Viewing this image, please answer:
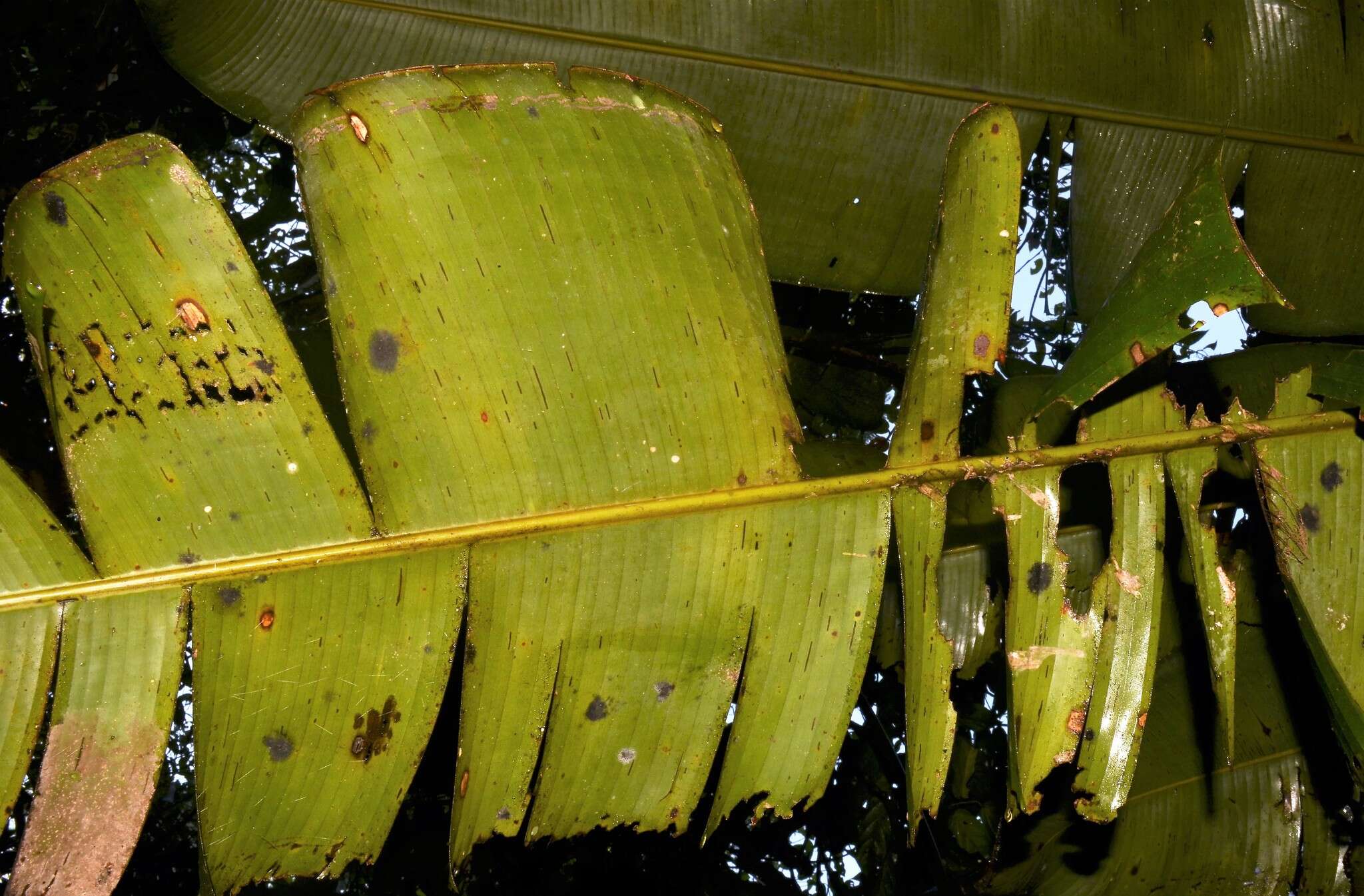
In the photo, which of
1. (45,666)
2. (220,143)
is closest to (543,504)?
(45,666)

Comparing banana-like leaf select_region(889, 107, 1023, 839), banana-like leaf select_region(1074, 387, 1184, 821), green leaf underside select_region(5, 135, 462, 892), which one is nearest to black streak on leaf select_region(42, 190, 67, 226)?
green leaf underside select_region(5, 135, 462, 892)

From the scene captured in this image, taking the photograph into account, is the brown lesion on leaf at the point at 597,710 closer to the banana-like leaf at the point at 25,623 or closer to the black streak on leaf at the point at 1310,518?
the banana-like leaf at the point at 25,623

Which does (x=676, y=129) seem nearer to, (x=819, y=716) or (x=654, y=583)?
(x=654, y=583)

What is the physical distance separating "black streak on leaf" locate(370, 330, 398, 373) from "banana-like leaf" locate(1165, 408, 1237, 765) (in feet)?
2.38

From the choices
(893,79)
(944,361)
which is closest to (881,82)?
(893,79)

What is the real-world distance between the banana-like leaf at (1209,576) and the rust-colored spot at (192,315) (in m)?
0.87

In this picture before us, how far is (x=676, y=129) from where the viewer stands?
820 mm

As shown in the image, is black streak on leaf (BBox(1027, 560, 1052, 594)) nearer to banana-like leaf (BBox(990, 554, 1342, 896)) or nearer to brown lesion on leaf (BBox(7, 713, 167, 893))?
banana-like leaf (BBox(990, 554, 1342, 896))

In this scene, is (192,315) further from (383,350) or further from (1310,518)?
(1310,518)

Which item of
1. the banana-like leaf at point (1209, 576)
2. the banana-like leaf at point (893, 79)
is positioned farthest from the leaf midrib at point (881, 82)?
the banana-like leaf at point (1209, 576)

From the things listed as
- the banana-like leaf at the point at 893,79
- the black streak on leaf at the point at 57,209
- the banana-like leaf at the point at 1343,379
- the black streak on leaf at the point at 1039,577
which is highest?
the banana-like leaf at the point at 893,79

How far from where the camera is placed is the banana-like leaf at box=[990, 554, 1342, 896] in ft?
3.84

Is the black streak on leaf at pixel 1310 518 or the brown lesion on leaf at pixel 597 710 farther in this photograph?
the black streak on leaf at pixel 1310 518

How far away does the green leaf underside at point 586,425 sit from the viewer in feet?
2.37
